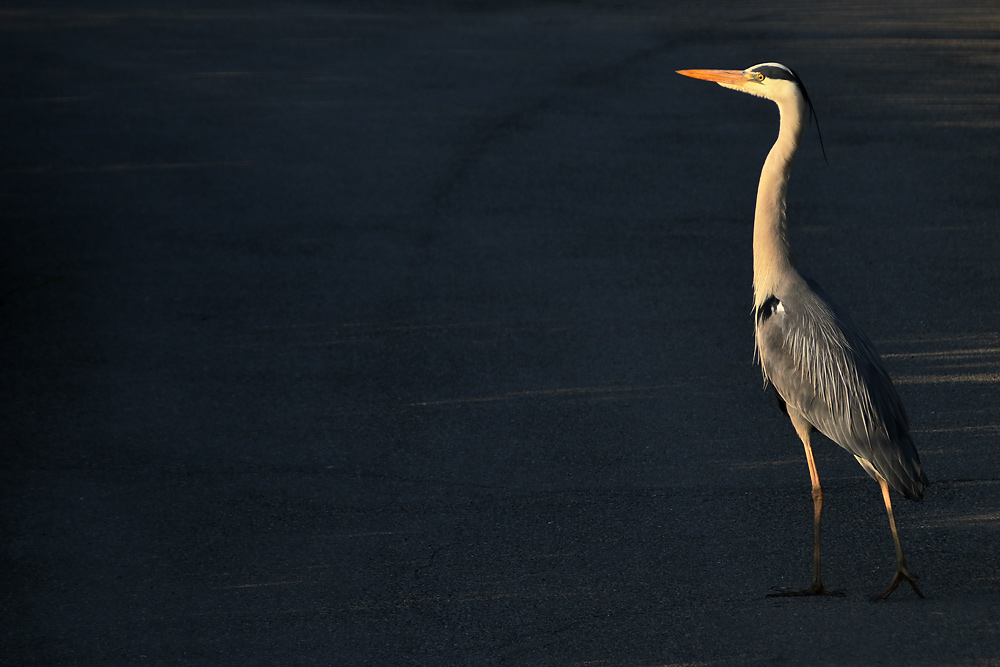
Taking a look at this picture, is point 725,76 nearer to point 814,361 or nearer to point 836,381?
point 814,361

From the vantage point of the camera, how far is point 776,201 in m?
5.23

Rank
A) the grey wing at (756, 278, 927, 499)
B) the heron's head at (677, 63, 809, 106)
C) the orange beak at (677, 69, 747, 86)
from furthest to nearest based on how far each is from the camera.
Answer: the orange beak at (677, 69, 747, 86)
the heron's head at (677, 63, 809, 106)
the grey wing at (756, 278, 927, 499)

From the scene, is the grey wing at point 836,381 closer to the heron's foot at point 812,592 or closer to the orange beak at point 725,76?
the heron's foot at point 812,592

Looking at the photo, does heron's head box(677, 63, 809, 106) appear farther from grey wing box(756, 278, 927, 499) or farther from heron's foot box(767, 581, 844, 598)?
heron's foot box(767, 581, 844, 598)

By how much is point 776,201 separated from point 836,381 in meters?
1.00

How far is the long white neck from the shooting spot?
5203 mm

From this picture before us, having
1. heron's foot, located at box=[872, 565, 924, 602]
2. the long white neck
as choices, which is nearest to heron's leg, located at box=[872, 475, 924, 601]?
heron's foot, located at box=[872, 565, 924, 602]

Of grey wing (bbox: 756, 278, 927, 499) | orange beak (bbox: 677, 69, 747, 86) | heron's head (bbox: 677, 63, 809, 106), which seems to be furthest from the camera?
orange beak (bbox: 677, 69, 747, 86)

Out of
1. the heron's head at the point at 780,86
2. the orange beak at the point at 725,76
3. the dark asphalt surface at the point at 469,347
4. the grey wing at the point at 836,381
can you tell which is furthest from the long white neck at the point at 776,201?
the dark asphalt surface at the point at 469,347

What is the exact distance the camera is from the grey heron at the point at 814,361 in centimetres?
478

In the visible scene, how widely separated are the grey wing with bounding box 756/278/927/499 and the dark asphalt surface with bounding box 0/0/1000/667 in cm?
61

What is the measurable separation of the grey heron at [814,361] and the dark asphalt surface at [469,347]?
1.79 feet

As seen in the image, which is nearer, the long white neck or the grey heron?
the grey heron

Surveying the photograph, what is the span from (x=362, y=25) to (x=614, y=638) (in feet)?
34.9
